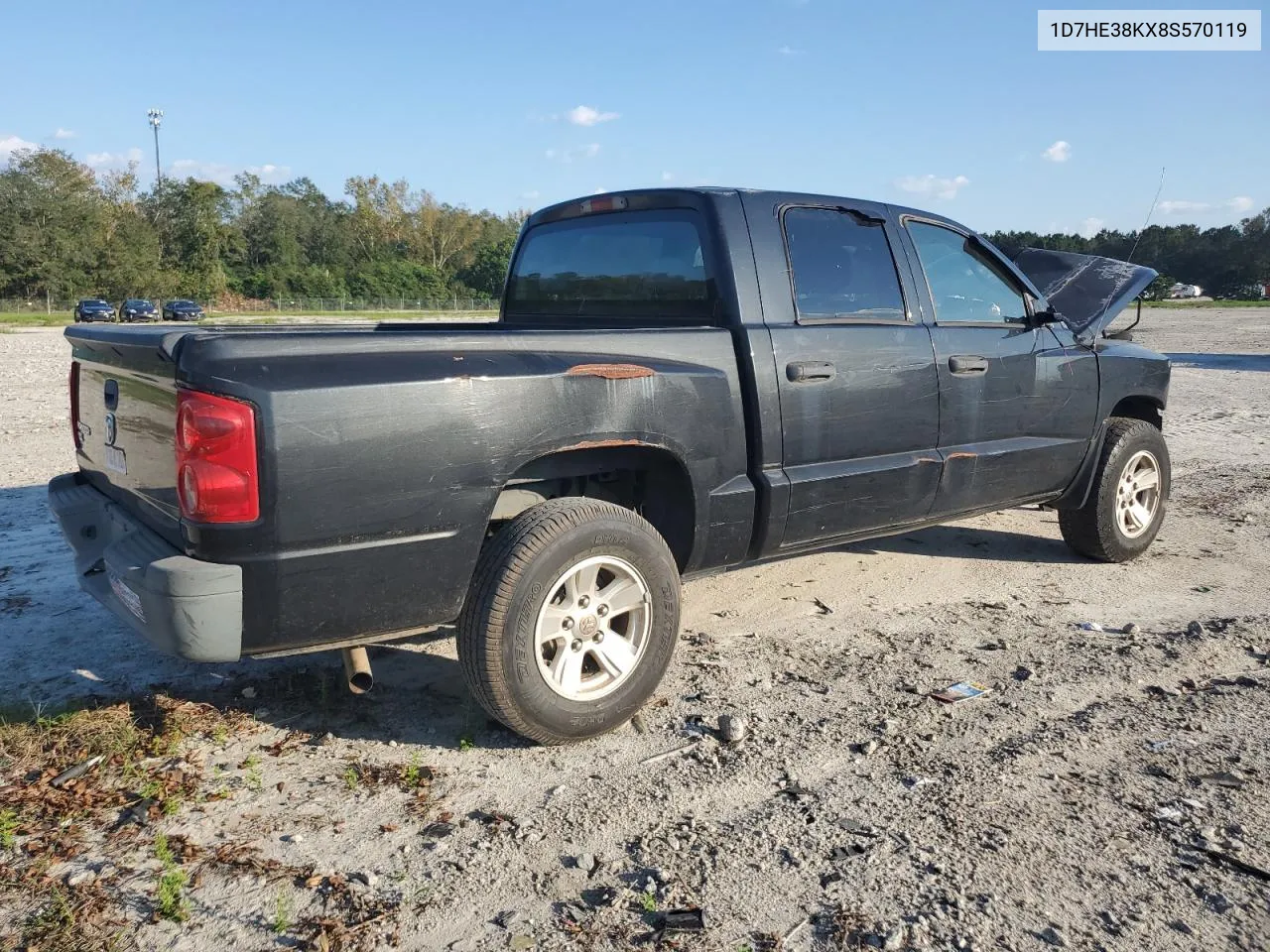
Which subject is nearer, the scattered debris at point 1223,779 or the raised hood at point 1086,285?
the scattered debris at point 1223,779

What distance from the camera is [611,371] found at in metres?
3.30

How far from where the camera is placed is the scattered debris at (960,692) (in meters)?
3.68

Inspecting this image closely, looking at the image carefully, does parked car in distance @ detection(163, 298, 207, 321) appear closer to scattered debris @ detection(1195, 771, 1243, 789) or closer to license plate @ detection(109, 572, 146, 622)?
license plate @ detection(109, 572, 146, 622)

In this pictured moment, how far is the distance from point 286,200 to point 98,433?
291ft

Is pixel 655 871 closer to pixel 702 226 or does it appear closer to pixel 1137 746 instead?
pixel 1137 746

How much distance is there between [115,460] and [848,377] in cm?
281

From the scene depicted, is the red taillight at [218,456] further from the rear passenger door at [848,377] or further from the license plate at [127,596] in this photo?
the rear passenger door at [848,377]

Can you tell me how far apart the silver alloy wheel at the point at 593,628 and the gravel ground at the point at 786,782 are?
239 millimetres

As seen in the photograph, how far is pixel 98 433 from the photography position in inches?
143

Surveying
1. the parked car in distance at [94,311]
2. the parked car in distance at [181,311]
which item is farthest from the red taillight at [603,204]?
the parked car in distance at [94,311]

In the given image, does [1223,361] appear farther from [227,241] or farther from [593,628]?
[227,241]

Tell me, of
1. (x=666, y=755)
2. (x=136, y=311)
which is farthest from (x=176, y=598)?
(x=136, y=311)

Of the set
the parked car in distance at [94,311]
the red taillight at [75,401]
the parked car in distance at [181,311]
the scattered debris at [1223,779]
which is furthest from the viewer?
the parked car in distance at [181,311]

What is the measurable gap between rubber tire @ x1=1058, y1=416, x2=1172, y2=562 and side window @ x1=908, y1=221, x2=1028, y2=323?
104cm
